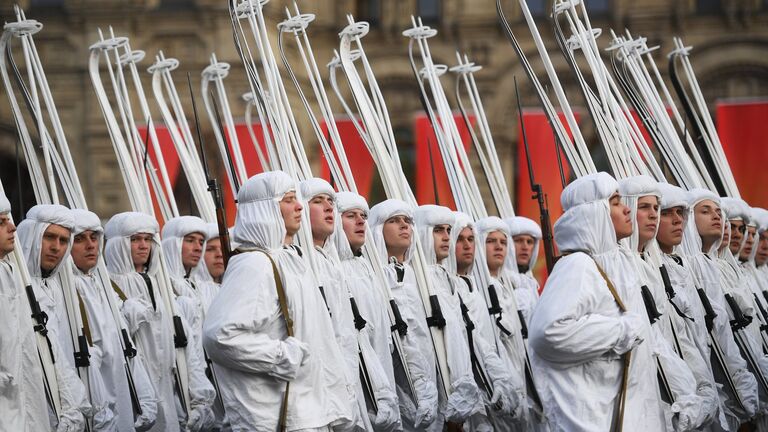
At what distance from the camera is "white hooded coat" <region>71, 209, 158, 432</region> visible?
32.1 ft

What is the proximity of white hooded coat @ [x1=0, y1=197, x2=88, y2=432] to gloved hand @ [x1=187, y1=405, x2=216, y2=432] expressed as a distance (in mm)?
1831

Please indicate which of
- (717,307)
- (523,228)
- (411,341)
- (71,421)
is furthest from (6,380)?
(523,228)

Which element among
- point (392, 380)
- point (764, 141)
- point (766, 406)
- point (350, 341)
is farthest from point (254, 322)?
point (764, 141)

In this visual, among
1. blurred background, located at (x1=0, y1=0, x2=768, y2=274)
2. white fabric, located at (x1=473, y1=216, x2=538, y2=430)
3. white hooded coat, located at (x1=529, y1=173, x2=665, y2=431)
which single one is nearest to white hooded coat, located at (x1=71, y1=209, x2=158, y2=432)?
white fabric, located at (x1=473, y1=216, x2=538, y2=430)

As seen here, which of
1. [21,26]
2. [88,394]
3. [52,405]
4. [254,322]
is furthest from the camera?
[21,26]

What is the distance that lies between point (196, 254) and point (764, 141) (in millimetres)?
8774

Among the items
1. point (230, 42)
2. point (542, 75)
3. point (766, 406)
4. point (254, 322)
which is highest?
point (230, 42)

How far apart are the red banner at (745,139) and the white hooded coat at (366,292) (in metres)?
8.89

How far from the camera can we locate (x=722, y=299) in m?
10.5

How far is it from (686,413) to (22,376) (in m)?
3.71

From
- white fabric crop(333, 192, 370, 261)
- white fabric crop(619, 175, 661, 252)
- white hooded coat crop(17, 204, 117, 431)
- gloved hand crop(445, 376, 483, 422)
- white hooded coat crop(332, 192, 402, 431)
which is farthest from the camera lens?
white fabric crop(333, 192, 370, 261)

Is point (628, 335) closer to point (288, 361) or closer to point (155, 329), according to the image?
point (288, 361)

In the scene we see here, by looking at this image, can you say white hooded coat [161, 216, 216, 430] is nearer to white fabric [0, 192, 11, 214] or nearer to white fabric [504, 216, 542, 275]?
white fabric [0, 192, 11, 214]

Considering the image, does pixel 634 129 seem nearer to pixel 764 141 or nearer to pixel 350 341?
pixel 350 341
